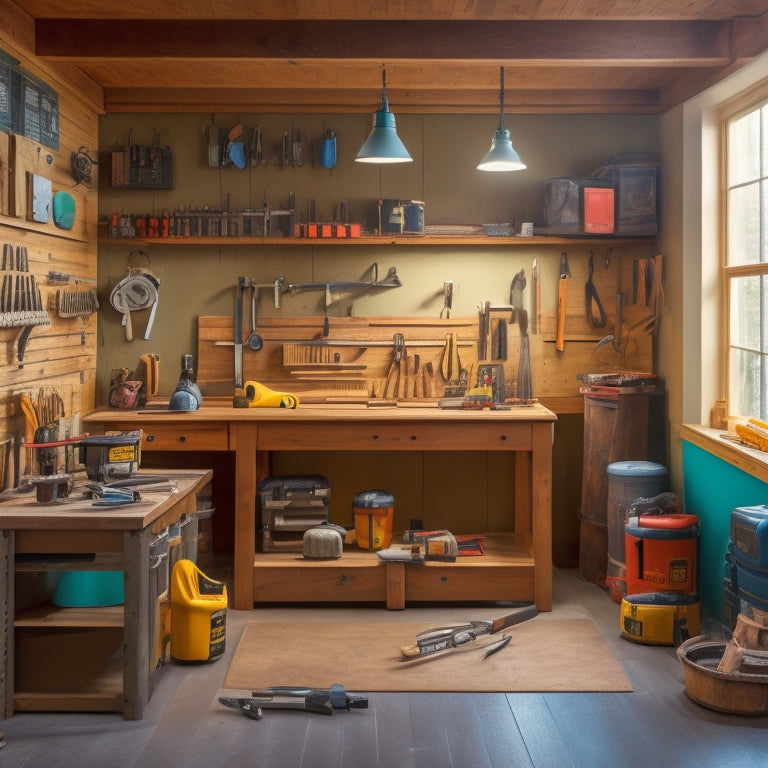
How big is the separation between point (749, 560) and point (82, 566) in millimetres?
2435

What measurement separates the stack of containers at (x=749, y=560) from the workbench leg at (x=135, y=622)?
2187 mm

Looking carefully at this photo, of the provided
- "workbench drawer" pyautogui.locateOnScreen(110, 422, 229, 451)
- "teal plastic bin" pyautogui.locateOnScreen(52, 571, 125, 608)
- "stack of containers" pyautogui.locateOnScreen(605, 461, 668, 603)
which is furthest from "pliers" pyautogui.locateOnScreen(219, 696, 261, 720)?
"stack of containers" pyautogui.locateOnScreen(605, 461, 668, 603)

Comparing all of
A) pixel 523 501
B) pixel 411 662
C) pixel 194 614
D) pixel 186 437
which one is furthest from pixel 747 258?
pixel 194 614

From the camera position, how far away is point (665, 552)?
4297 mm

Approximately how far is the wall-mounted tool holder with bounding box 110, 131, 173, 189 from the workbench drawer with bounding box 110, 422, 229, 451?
1.47 metres

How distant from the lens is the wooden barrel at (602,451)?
4945 millimetres

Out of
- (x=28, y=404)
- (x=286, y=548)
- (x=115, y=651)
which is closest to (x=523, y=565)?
(x=286, y=548)

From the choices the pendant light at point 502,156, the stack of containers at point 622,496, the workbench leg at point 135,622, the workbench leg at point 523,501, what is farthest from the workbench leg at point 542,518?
the workbench leg at point 135,622

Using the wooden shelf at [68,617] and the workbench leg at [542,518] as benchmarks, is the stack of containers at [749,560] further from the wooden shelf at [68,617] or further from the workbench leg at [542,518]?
the wooden shelf at [68,617]

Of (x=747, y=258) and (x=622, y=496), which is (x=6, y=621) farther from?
(x=747, y=258)

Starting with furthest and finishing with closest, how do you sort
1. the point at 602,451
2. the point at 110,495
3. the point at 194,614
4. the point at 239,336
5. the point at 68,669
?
the point at 239,336, the point at 602,451, the point at 194,614, the point at 68,669, the point at 110,495

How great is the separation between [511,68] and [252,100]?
1.47 m

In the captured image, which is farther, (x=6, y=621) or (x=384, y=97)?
(x=384, y=97)

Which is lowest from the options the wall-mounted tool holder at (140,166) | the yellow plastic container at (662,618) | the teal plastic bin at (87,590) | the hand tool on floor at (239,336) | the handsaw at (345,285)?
the yellow plastic container at (662,618)
